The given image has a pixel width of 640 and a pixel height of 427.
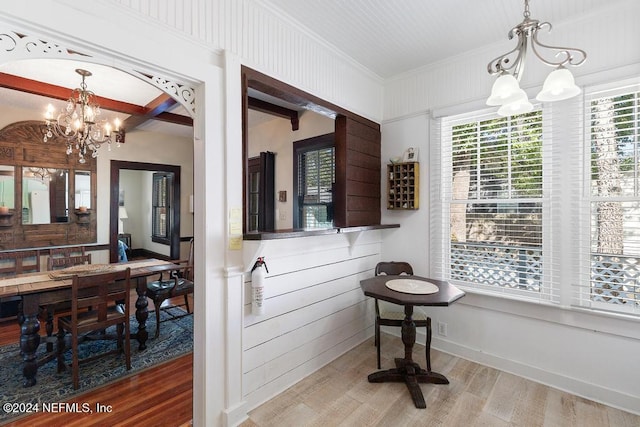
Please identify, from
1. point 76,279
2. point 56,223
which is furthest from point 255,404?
point 56,223

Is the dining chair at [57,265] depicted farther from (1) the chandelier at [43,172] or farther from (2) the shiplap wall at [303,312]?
(2) the shiplap wall at [303,312]

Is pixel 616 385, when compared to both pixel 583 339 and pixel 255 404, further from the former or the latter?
pixel 255 404

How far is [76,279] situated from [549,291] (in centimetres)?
374

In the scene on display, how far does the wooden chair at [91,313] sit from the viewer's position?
2.25 m

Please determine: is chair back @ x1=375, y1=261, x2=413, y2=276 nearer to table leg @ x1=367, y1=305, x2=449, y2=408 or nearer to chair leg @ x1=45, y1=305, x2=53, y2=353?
table leg @ x1=367, y1=305, x2=449, y2=408

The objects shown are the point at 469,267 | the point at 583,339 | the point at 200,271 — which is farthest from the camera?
the point at 469,267

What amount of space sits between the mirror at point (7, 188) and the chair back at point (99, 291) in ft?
8.32

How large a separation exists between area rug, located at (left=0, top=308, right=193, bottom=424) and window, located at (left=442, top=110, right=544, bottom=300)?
297cm

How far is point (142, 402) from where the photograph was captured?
212 cm

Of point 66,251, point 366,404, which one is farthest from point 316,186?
point 66,251

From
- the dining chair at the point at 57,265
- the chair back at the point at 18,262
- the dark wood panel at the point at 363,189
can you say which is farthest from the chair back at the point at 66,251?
the dark wood panel at the point at 363,189

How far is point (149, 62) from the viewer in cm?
150

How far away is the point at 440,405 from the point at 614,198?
1937 mm

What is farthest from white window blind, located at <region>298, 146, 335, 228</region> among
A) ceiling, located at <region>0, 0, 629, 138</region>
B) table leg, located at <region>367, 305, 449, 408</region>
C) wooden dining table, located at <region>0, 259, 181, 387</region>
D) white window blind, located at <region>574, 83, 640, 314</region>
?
wooden dining table, located at <region>0, 259, 181, 387</region>
